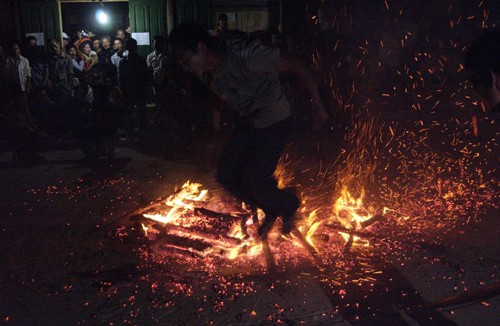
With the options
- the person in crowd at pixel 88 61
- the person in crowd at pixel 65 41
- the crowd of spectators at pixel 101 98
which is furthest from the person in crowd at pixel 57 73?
the person in crowd at pixel 65 41

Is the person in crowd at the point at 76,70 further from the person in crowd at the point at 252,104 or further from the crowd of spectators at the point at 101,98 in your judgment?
the person in crowd at the point at 252,104

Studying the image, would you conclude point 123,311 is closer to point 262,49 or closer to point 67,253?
point 67,253

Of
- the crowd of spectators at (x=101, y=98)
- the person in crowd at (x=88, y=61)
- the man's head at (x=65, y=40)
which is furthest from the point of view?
the man's head at (x=65, y=40)

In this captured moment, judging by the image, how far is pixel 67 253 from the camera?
4699 millimetres

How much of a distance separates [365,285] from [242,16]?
15507 mm

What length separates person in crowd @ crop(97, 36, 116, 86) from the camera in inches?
474

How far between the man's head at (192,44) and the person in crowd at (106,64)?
7.78m

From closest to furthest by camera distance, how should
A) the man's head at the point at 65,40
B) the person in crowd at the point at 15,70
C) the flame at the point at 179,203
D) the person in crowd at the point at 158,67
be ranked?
the flame at the point at 179,203 → the person in crowd at the point at 158,67 → the person in crowd at the point at 15,70 → the man's head at the point at 65,40

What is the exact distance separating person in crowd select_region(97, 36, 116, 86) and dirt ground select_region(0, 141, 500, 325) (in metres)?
7.03

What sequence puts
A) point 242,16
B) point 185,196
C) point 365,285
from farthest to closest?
point 242,16 → point 185,196 → point 365,285

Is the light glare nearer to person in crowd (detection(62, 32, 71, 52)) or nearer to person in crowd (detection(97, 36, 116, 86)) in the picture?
person in crowd (detection(62, 32, 71, 52))

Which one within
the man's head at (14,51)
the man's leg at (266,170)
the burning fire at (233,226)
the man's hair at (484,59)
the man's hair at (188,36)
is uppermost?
the man's hair at (188,36)

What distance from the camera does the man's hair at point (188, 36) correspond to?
4.19 meters

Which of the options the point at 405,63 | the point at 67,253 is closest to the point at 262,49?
the point at 67,253
